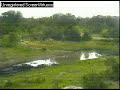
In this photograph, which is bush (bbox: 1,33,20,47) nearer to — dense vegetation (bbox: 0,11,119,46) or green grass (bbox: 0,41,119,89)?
dense vegetation (bbox: 0,11,119,46)

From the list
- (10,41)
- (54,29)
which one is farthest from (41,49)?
(54,29)

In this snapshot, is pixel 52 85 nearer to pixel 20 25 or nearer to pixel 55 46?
pixel 55 46

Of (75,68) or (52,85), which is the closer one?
(52,85)

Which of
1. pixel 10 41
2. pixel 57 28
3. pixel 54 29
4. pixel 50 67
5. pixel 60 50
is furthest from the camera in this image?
pixel 57 28

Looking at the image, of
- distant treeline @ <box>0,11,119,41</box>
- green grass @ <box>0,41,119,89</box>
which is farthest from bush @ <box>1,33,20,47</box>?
distant treeline @ <box>0,11,119,41</box>

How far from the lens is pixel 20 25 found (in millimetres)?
77312

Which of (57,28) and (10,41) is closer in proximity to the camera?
(10,41)

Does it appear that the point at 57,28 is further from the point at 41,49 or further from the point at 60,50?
the point at 41,49

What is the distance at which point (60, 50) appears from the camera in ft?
179

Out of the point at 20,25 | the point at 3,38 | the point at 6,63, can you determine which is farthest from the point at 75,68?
the point at 20,25

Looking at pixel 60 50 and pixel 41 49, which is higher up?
pixel 41 49

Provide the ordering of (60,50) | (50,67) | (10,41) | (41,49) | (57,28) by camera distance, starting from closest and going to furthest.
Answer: (50,67) → (41,49) → (60,50) → (10,41) → (57,28)

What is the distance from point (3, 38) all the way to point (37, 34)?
497 inches

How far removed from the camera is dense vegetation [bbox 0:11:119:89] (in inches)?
961
